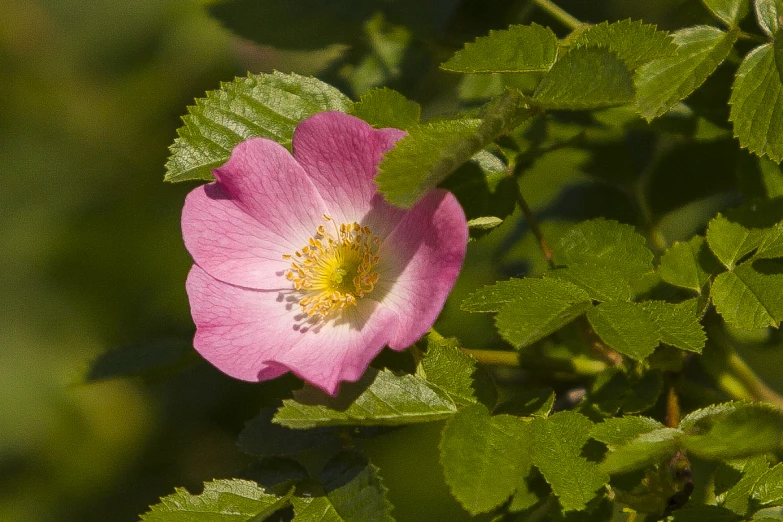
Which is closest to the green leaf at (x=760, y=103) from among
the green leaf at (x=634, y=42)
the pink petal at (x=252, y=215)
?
the green leaf at (x=634, y=42)

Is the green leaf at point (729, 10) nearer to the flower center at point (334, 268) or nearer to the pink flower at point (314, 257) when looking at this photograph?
the pink flower at point (314, 257)

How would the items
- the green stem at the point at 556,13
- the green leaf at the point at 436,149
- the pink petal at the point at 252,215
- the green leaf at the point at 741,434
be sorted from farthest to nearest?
the green stem at the point at 556,13
the pink petal at the point at 252,215
the green leaf at the point at 436,149
the green leaf at the point at 741,434

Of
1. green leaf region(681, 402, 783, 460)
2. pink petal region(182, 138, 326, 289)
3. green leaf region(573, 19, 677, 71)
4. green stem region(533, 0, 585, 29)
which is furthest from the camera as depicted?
Answer: green stem region(533, 0, 585, 29)

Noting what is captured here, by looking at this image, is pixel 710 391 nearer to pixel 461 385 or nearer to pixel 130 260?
pixel 461 385

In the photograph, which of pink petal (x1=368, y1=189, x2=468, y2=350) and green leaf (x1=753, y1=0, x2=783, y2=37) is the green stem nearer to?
green leaf (x1=753, y1=0, x2=783, y2=37)

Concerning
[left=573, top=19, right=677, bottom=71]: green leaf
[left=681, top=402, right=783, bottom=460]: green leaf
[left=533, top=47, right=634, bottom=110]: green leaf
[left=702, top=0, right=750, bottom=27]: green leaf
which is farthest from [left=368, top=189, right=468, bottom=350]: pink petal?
[left=702, top=0, right=750, bottom=27]: green leaf

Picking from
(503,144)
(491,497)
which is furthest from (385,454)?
(491,497)

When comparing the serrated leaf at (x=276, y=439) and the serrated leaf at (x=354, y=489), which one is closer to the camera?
the serrated leaf at (x=354, y=489)
